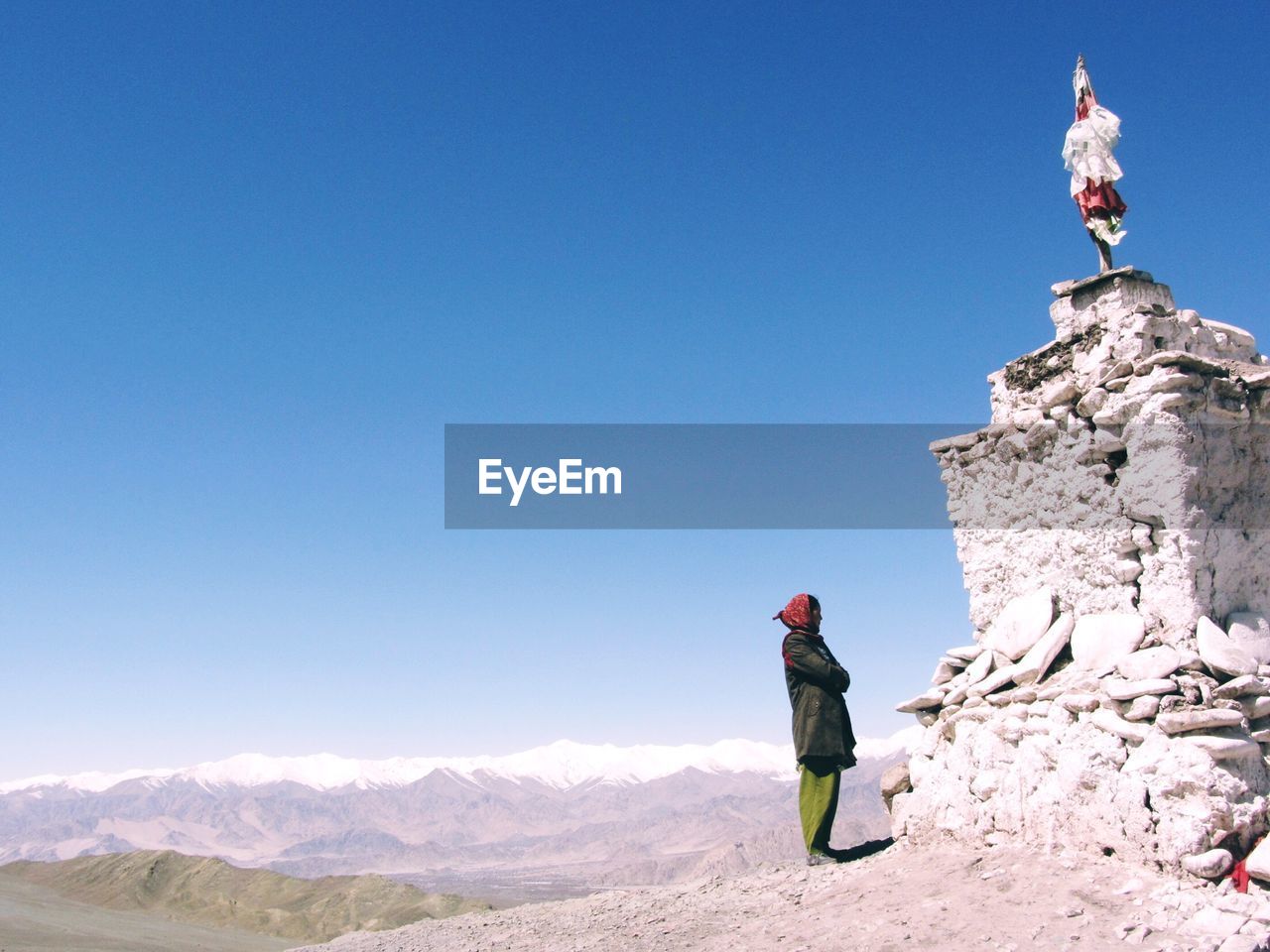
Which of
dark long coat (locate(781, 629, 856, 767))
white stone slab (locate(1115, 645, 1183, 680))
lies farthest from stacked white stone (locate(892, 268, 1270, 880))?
dark long coat (locate(781, 629, 856, 767))

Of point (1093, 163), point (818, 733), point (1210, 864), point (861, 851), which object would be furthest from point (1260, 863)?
point (1093, 163)

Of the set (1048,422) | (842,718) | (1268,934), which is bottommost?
(1268,934)

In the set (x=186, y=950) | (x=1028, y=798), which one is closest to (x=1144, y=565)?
(x=1028, y=798)

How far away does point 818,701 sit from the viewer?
28.4 feet

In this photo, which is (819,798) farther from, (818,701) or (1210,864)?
(1210,864)

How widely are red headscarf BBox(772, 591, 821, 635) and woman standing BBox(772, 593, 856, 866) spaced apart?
12cm

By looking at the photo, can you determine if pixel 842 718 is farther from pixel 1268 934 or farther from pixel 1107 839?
pixel 1268 934

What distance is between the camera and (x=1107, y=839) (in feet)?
21.2

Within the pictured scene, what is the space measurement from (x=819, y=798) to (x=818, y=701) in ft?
2.69

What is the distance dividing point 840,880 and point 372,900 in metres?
64.6

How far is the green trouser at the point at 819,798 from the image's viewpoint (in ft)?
28.0

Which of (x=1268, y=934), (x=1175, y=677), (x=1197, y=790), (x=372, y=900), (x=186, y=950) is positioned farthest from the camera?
(x=372, y=900)

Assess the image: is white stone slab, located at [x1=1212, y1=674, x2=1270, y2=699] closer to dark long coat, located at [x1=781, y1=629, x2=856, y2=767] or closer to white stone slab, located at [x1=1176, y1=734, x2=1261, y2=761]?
white stone slab, located at [x1=1176, y1=734, x2=1261, y2=761]

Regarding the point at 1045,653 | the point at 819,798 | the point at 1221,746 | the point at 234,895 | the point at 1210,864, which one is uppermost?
the point at 1045,653
